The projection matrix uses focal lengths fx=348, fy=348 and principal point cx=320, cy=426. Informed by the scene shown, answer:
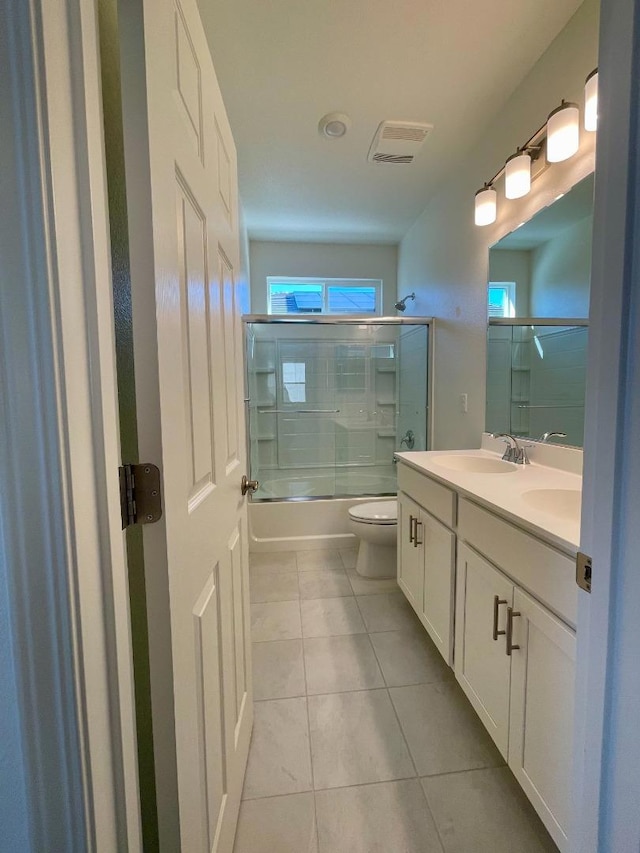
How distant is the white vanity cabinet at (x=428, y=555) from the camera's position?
133 cm

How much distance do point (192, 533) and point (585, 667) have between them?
0.68 meters

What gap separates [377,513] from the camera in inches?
90.6

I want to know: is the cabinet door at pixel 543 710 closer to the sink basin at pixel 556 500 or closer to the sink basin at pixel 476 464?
the sink basin at pixel 556 500

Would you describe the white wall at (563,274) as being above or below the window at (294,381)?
above

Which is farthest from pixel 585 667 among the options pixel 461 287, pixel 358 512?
pixel 461 287

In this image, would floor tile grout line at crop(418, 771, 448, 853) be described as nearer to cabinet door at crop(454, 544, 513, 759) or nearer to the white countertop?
cabinet door at crop(454, 544, 513, 759)

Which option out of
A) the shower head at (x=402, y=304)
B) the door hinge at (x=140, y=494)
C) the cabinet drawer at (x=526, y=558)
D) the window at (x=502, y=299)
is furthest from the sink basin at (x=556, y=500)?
the shower head at (x=402, y=304)

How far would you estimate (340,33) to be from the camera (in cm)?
135

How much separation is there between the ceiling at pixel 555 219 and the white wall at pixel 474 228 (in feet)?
0.12

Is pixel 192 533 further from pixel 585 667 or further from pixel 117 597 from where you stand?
pixel 585 667

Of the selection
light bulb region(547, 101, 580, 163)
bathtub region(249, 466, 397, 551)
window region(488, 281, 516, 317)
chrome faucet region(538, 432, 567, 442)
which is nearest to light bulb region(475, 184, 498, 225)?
window region(488, 281, 516, 317)

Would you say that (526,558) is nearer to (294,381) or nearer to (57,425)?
(57,425)

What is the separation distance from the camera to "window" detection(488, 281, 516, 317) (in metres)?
1.70

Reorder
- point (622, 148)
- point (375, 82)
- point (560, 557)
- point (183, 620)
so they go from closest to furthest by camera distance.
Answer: point (622, 148), point (183, 620), point (560, 557), point (375, 82)
